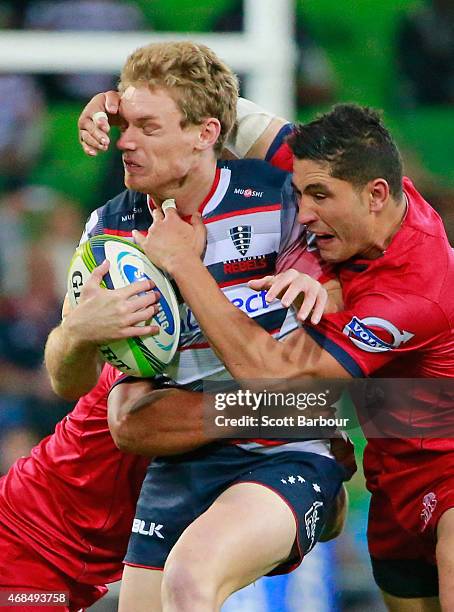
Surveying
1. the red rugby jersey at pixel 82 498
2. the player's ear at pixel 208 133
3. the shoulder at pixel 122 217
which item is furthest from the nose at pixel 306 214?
the red rugby jersey at pixel 82 498

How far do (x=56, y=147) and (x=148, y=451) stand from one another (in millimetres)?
2964

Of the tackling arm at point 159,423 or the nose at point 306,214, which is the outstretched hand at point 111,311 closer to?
the tackling arm at point 159,423

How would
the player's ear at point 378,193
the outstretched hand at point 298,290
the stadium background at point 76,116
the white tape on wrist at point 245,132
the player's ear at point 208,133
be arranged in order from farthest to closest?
the stadium background at point 76,116
the white tape on wrist at point 245,132
the player's ear at point 208,133
the player's ear at point 378,193
the outstretched hand at point 298,290

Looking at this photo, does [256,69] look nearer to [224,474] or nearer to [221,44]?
[221,44]

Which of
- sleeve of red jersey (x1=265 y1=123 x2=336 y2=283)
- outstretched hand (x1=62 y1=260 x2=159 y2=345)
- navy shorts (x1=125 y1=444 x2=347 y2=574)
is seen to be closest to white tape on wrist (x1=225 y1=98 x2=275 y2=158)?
sleeve of red jersey (x1=265 y1=123 x2=336 y2=283)

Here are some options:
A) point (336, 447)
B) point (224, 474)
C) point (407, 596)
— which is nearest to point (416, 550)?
point (407, 596)

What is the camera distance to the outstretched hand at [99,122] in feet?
10.0

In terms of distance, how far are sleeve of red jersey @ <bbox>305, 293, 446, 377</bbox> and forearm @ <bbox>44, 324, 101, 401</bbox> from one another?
58 centimetres

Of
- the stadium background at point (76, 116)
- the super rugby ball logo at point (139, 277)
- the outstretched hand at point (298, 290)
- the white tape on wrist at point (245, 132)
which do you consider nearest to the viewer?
the outstretched hand at point (298, 290)

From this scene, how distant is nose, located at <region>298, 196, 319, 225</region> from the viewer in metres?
2.97

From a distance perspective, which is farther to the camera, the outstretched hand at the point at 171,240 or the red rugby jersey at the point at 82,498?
the red rugby jersey at the point at 82,498

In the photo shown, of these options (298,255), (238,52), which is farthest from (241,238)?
(238,52)

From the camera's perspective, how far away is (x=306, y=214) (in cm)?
297

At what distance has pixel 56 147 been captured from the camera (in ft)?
18.7
